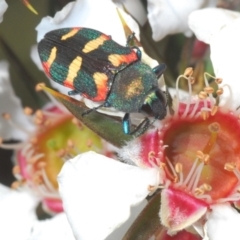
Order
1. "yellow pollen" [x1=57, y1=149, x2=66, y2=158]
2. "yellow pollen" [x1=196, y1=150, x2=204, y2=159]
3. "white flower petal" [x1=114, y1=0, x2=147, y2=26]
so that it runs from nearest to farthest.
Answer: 1. "yellow pollen" [x1=196, y1=150, x2=204, y2=159]
2. "white flower petal" [x1=114, y1=0, x2=147, y2=26]
3. "yellow pollen" [x1=57, y1=149, x2=66, y2=158]

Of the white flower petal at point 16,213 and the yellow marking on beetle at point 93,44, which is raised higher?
the yellow marking on beetle at point 93,44

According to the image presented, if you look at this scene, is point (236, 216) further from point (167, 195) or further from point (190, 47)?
point (190, 47)

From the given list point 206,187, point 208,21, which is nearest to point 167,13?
point 208,21

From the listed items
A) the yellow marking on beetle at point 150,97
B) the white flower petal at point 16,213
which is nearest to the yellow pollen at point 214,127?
the yellow marking on beetle at point 150,97

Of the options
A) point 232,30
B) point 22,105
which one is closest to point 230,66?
point 232,30

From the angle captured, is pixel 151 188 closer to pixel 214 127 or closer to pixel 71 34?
pixel 214 127

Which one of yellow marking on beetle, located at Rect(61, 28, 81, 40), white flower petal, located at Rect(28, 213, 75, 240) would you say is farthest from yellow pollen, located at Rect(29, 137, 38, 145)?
yellow marking on beetle, located at Rect(61, 28, 81, 40)

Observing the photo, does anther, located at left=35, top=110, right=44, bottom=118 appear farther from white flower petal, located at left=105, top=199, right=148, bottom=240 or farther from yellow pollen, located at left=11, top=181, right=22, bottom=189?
white flower petal, located at left=105, top=199, right=148, bottom=240

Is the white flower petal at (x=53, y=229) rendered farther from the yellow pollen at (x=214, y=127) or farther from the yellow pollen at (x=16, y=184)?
the yellow pollen at (x=214, y=127)
